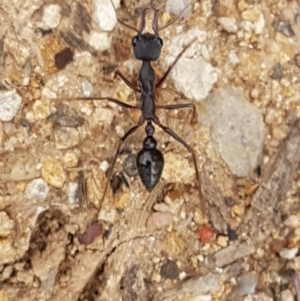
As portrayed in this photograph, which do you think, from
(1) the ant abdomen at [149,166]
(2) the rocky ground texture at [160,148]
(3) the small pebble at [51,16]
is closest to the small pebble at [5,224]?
(2) the rocky ground texture at [160,148]

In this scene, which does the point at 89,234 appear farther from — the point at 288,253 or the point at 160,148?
the point at 288,253

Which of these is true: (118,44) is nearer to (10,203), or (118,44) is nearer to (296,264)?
(10,203)

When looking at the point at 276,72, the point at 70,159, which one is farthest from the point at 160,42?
the point at 70,159

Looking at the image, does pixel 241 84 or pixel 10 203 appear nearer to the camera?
pixel 10 203

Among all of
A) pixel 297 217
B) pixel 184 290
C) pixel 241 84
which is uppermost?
pixel 241 84

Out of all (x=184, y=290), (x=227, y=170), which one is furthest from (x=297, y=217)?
(x=184, y=290)

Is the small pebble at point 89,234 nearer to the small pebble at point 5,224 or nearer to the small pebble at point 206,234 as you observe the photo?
the small pebble at point 5,224

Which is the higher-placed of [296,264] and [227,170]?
[227,170]
